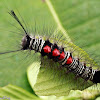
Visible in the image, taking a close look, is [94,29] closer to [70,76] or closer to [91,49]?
[91,49]

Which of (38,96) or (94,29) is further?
(94,29)

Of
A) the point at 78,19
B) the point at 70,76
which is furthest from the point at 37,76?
the point at 78,19

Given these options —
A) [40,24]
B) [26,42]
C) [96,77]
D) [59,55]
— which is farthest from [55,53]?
[40,24]

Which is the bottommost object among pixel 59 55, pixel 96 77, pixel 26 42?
pixel 96 77

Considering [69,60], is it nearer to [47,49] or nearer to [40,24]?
[47,49]

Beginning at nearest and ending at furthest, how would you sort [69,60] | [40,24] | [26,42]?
[26,42] < [69,60] < [40,24]

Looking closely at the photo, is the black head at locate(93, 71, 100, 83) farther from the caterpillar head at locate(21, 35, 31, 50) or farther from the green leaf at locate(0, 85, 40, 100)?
the caterpillar head at locate(21, 35, 31, 50)
